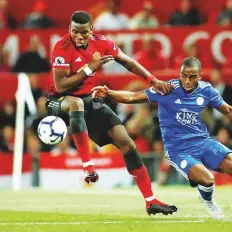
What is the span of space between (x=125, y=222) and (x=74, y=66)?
222 centimetres

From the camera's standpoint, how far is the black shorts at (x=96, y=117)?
13.3 meters

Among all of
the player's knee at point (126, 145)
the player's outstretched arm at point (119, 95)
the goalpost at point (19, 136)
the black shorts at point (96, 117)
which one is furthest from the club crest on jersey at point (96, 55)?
the goalpost at point (19, 136)

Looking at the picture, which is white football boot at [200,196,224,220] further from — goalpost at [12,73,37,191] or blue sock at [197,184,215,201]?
goalpost at [12,73,37,191]

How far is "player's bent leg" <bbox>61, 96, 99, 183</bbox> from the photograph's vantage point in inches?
512

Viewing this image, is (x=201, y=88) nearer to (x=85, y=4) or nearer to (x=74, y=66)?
(x=74, y=66)

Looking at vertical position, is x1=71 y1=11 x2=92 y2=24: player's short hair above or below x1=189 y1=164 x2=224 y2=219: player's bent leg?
above

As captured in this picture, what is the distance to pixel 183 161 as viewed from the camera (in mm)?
12797

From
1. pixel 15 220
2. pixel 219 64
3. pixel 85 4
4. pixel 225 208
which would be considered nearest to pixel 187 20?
pixel 219 64

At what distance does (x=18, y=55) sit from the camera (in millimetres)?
22656

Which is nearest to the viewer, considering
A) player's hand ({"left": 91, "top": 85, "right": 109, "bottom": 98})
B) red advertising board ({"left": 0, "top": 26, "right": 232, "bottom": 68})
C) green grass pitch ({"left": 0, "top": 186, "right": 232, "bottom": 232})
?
green grass pitch ({"left": 0, "top": 186, "right": 232, "bottom": 232})

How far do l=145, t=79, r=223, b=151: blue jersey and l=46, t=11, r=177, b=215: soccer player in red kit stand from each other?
127 millimetres

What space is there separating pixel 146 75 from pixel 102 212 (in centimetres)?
188

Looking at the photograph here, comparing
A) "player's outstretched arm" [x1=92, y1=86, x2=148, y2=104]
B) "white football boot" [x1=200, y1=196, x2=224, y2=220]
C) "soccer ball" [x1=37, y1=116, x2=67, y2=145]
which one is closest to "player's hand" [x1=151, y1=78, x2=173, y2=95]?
"player's outstretched arm" [x1=92, y1=86, x2=148, y2=104]

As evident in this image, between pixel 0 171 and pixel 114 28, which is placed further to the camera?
pixel 114 28
